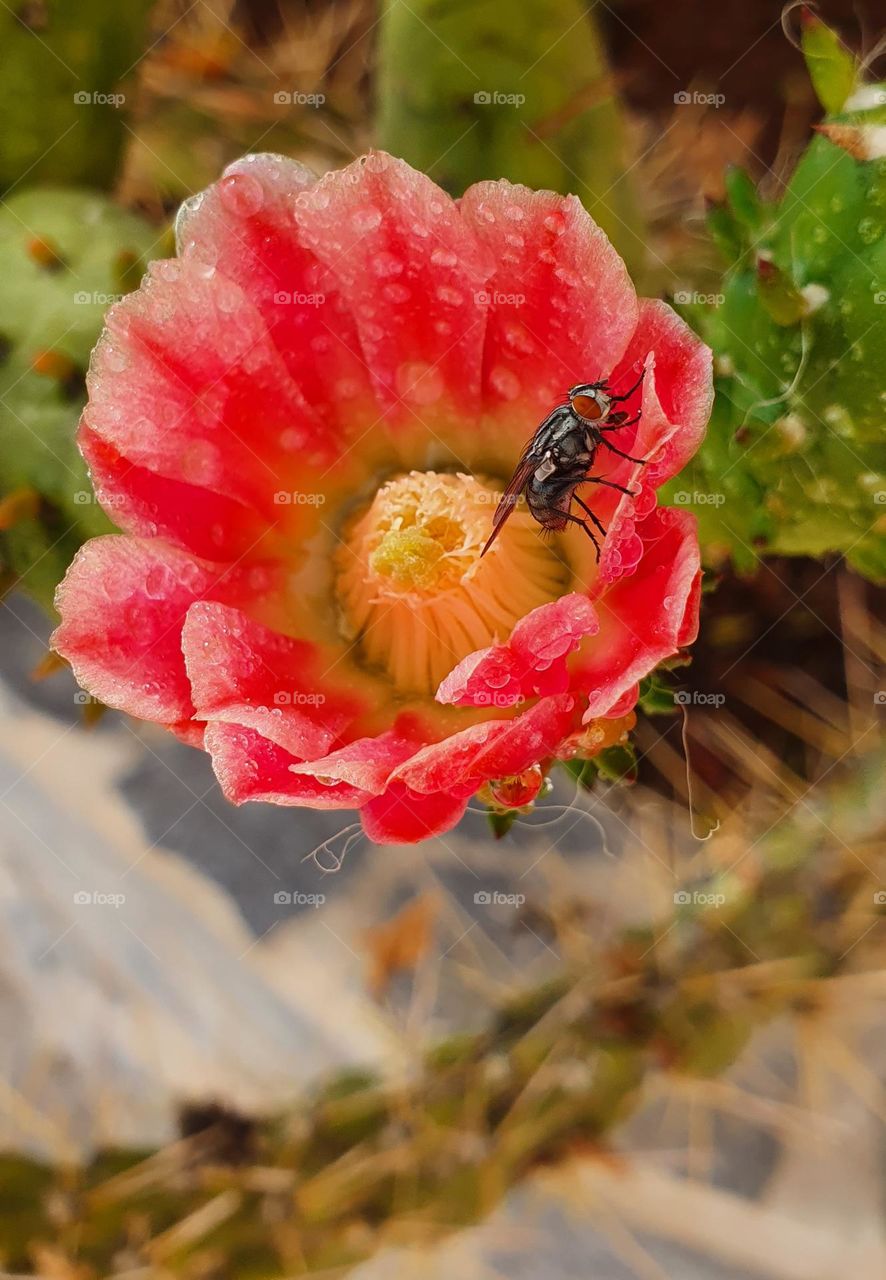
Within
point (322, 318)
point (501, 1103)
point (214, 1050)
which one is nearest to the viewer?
point (322, 318)

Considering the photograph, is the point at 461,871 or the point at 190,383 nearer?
the point at 190,383

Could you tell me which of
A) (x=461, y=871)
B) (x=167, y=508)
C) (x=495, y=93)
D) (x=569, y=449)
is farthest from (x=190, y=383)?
(x=461, y=871)

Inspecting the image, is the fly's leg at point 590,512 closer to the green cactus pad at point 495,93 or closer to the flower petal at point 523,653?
the flower petal at point 523,653

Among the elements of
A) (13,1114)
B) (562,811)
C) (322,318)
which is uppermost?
(322,318)

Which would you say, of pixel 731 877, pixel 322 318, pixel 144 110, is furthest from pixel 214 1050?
pixel 144 110

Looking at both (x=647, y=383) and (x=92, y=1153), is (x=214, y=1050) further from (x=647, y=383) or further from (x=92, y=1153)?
(x=647, y=383)

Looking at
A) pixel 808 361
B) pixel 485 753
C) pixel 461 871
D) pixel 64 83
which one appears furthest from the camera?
pixel 461 871

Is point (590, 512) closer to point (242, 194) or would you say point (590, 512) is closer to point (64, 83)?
point (242, 194)
